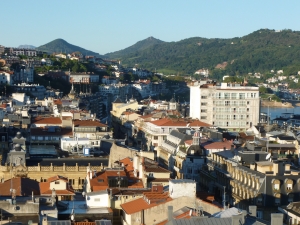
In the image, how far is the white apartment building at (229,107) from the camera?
268 ft

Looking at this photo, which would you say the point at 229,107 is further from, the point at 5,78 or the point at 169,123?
the point at 5,78

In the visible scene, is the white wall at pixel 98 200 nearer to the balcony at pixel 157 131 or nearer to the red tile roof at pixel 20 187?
the red tile roof at pixel 20 187

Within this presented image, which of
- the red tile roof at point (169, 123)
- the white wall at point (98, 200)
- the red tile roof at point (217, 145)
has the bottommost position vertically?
the red tile roof at point (169, 123)

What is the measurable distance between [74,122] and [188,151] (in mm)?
13871

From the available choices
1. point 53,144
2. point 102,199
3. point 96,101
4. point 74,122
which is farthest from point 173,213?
point 96,101

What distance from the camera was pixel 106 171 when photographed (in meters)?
37.3

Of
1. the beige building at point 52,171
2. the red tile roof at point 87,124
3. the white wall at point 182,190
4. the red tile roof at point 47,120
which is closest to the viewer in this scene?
the white wall at point 182,190

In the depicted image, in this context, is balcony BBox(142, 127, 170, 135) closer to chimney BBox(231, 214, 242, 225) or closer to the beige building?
the beige building

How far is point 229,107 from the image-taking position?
81.8m

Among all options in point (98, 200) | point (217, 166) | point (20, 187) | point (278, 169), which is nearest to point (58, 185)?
point (20, 187)

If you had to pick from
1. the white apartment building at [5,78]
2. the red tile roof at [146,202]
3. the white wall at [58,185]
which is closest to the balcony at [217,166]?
the white wall at [58,185]

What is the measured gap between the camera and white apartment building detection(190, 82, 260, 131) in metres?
81.8

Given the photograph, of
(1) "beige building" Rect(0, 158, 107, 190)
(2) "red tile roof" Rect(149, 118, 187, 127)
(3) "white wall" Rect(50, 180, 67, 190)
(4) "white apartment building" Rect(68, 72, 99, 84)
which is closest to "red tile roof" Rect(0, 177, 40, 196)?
(3) "white wall" Rect(50, 180, 67, 190)

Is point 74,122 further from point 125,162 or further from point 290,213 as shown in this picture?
point 290,213
